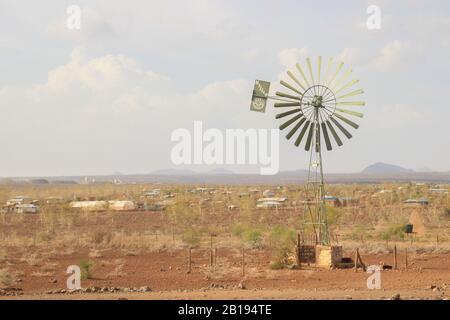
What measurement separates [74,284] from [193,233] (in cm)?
1451

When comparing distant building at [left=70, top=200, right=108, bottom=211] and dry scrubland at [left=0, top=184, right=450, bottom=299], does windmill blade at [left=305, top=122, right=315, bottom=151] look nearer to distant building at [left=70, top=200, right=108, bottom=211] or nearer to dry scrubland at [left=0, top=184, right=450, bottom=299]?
dry scrubland at [left=0, top=184, right=450, bottom=299]

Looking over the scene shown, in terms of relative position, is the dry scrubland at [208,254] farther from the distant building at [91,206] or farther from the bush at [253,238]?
the distant building at [91,206]

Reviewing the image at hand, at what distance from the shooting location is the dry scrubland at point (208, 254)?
19562 millimetres

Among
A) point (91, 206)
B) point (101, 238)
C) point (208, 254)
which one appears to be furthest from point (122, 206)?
point (208, 254)

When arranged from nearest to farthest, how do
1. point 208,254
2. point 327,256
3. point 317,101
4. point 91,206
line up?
point 327,256 < point 317,101 < point 208,254 < point 91,206

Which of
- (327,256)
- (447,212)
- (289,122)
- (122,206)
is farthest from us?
(122,206)

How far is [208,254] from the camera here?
97.8 ft

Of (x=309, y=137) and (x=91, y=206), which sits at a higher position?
(x=309, y=137)

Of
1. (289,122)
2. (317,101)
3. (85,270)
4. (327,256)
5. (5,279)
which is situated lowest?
(85,270)

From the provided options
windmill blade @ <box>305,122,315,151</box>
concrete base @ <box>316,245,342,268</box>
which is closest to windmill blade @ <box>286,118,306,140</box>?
windmill blade @ <box>305,122,315,151</box>

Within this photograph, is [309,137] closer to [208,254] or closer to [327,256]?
[327,256]

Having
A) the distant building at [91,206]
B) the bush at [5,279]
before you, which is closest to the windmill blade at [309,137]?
the bush at [5,279]
